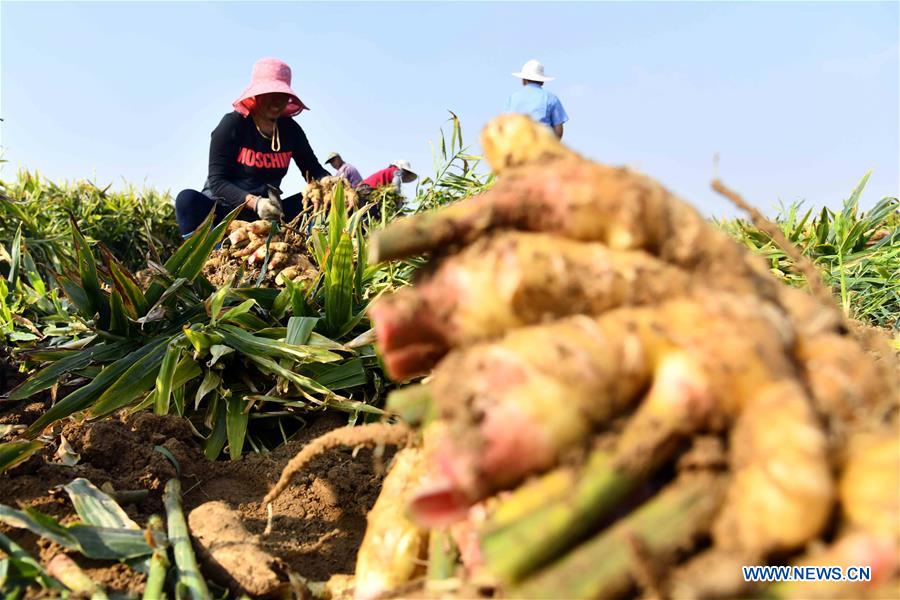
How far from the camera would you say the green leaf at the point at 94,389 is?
199cm

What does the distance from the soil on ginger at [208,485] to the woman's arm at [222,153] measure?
2418mm

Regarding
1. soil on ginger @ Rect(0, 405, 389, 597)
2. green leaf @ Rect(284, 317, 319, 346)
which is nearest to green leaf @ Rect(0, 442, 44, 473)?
soil on ginger @ Rect(0, 405, 389, 597)

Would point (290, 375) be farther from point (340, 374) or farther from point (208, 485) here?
point (208, 485)

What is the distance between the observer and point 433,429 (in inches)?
46.9

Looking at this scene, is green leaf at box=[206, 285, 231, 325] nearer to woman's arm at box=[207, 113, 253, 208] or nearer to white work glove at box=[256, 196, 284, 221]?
white work glove at box=[256, 196, 284, 221]

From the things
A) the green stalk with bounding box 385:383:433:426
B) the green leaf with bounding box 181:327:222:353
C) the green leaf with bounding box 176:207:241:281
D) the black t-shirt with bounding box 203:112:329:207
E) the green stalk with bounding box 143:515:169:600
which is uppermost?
the black t-shirt with bounding box 203:112:329:207

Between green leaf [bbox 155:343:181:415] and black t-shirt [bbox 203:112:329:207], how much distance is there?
2.24 meters

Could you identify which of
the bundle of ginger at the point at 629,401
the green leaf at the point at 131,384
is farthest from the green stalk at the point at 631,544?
the green leaf at the point at 131,384

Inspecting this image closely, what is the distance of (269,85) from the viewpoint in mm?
4285

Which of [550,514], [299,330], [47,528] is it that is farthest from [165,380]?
[550,514]

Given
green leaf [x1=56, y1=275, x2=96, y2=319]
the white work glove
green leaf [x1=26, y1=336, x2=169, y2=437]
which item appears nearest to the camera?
green leaf [x1=26, y1=336, x2=169, y2=437]

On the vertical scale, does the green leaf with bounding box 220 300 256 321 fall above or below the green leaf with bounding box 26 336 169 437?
above

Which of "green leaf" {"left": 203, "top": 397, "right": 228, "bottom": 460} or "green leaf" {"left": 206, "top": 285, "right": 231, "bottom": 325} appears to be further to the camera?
"green leaf" {"left": 206, "top": 285, "right": 231, "bottom": 325}

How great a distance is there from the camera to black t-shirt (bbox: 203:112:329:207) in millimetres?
4316
